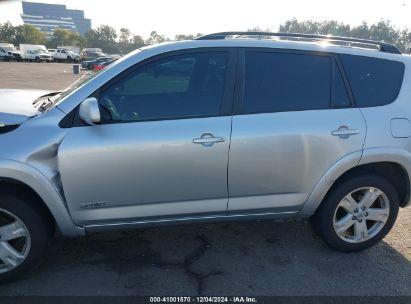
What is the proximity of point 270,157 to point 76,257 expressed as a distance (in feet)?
6.28

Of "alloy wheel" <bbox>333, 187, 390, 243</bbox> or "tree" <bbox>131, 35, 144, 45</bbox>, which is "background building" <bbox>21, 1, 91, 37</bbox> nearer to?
"tree" <bbox>131, 35, 144, 45</bbox>

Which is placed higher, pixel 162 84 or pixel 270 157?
pixel 162 84

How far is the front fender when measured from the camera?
8.21 feet

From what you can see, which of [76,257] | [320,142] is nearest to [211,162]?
[320,142]

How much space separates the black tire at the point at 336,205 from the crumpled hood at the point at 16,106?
258 cm

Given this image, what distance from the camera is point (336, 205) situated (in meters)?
3.16

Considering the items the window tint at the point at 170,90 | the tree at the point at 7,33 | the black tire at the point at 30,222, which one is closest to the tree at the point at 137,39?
the tree at the point at 7,33

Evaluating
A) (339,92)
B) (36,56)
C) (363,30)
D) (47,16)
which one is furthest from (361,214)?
(47,16)

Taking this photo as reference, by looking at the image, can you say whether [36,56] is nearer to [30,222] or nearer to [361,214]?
[30,222]

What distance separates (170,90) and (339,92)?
1429 millimetres

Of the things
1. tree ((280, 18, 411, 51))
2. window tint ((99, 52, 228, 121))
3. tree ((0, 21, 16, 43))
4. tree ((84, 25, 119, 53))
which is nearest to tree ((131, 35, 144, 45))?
tree ((84, 25, 119, 53))

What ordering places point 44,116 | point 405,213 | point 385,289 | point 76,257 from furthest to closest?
point 405,213 → point 76,257 → point 385,289 → point 44,116

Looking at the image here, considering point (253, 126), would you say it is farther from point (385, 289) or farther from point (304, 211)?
point (385, 289)

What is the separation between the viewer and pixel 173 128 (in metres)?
2.69
